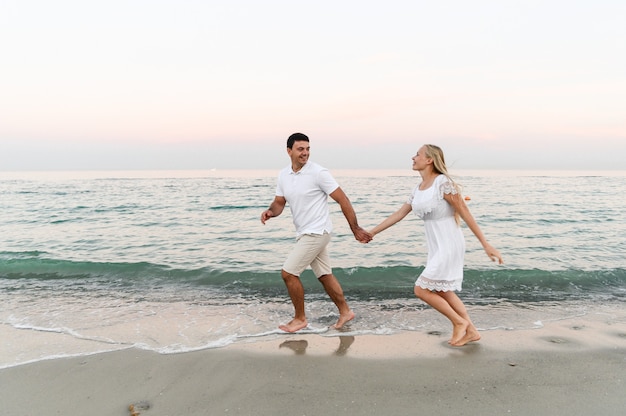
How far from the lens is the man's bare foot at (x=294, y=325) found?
532 centimetres

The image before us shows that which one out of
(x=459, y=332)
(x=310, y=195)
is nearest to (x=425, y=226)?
(x=459, y=332)

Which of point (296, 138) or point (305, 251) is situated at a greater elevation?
point (296, 138)

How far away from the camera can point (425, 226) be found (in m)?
4.82

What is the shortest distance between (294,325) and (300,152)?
2100mm

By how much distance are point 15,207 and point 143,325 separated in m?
19.1

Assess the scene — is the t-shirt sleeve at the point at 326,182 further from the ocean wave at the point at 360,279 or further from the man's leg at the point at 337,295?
the ocean wave at the point at 360,279

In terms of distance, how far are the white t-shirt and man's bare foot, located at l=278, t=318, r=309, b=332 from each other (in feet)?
3.59

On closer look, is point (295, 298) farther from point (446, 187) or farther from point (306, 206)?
point (446, 187)

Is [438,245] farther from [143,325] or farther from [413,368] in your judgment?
[143,325]

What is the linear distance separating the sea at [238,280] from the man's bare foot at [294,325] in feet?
0.28

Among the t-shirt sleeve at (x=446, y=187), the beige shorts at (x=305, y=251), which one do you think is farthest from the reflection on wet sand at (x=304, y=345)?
the t-shirt sleeve at (x=446, y=187)

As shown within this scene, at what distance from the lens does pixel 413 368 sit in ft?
13.3

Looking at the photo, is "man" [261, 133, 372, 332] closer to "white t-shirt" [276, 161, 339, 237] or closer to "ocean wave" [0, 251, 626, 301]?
"white t-shirt" [276, 161, 339, 237]

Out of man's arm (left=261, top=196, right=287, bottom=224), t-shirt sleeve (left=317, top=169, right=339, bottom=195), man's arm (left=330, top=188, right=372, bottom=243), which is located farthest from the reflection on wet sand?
t-shirt sleeve (left=317, top=169, right=339, bottom=195)
